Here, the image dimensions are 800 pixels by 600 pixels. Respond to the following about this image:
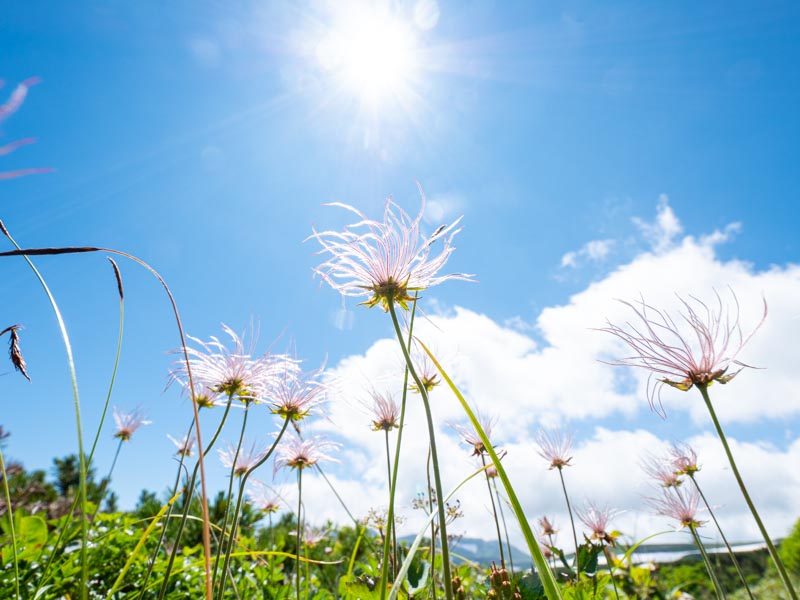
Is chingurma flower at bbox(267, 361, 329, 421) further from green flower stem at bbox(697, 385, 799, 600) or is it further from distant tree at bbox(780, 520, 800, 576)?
distant tree at bbox(780, 520, 800, 576)

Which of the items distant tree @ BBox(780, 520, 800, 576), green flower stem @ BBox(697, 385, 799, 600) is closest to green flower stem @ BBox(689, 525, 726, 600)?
green flower stem @ BBox(697, 385, 799, 600)

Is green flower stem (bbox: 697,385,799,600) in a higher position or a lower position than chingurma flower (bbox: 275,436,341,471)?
lower

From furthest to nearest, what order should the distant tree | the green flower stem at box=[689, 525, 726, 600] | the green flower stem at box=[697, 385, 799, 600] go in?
1. the distant tree
2. the green flower stem at box=[689, 525, 726, 600]
3. the green flower stem at box=[697, 385, 799, 600]

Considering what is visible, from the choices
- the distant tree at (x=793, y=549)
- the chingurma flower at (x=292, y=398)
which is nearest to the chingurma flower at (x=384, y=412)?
the chingurma flower at (x=292, y=398)

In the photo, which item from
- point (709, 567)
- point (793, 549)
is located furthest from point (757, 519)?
point (793, 549)

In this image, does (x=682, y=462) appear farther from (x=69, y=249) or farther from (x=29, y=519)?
(x=29, y=519)

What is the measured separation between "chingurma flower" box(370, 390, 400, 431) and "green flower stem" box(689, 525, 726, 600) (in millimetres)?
2056

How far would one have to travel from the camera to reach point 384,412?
3.46 m

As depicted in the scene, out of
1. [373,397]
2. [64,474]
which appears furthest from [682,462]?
[64,474]

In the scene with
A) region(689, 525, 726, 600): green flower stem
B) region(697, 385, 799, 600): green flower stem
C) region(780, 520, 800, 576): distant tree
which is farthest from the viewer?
region(780, 520, 800, 576): distant tree

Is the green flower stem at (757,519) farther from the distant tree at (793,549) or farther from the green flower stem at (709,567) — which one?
the distant tree at (793,549)

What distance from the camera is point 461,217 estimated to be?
2.32 meters

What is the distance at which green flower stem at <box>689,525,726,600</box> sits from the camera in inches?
100

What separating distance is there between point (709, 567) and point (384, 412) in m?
2.20
